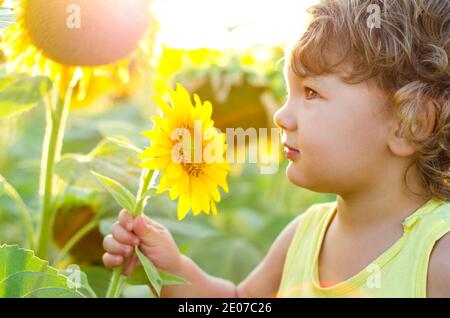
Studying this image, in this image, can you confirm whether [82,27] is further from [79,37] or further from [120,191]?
[120,191]

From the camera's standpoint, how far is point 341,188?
1090 mm

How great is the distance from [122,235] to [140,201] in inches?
2.6

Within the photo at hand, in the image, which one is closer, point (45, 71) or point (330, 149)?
point (330, 149)

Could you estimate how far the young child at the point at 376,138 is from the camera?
3.42 feet

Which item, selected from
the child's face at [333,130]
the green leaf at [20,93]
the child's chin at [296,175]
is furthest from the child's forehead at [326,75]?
the green leaf at [20,93]

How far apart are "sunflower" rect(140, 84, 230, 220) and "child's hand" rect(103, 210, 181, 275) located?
0.37 ft

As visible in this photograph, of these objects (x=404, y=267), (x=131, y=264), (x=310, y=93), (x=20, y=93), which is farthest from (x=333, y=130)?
(x=20, y=93)

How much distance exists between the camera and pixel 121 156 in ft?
3.73

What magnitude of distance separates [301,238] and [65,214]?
0.41m

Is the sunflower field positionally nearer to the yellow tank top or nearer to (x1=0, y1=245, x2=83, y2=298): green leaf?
(x1=0, y1=245, x2=83, y2=298): green leaf

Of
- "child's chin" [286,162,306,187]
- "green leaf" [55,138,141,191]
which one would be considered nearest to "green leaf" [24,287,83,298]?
"green leaf" [55,138,141,191]

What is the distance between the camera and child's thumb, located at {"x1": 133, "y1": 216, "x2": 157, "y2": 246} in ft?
3.36
